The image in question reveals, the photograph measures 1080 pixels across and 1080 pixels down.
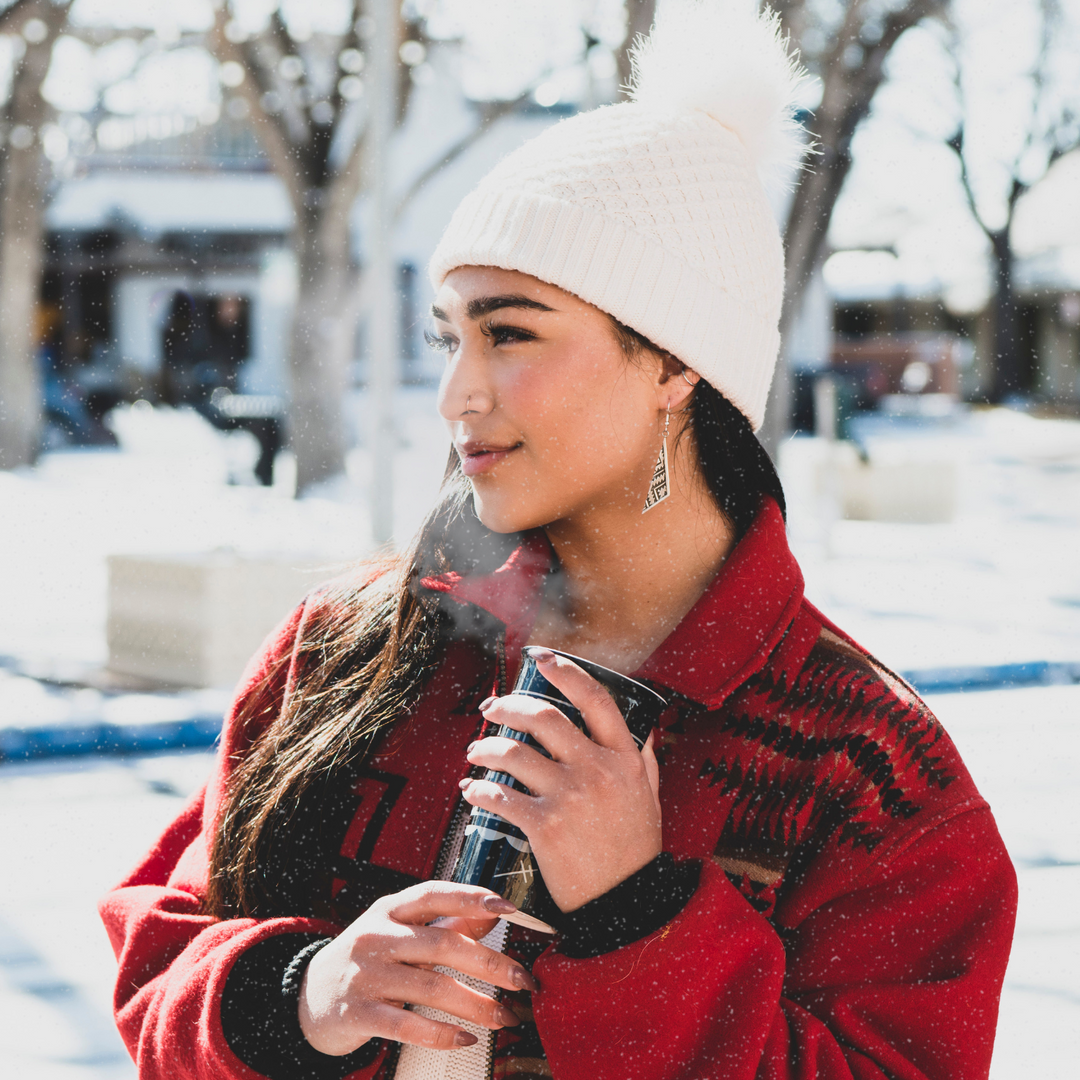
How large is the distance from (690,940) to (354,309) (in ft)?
50.7

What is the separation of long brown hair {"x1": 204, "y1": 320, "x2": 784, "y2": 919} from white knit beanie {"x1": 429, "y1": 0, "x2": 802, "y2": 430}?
0.07 metres

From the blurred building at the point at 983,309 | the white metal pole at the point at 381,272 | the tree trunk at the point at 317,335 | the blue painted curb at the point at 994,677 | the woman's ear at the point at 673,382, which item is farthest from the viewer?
the blurred building at the point at 983,309

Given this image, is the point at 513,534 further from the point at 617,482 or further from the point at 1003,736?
the point at 1003,736

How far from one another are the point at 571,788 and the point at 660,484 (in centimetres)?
67

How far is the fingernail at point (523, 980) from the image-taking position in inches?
52.0

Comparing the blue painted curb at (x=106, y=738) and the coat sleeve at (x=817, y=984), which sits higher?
the coat sleeve at (x=817, y=984)

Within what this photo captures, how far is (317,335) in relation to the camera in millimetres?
15539

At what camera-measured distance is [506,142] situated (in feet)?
102

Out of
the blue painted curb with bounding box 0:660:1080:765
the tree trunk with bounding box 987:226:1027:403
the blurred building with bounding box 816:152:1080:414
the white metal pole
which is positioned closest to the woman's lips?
the blue painted curb with bounding box 0:660:1080:765

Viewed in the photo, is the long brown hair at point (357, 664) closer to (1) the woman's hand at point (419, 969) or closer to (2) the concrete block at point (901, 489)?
(1) the woman's hand at point (419, 969)

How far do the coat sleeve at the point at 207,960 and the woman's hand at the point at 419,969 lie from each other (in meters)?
0.14

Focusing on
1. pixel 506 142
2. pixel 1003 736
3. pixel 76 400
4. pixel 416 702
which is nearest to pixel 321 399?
pixel 1003 736

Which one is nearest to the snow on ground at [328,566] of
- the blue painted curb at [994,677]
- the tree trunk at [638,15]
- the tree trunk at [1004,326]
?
the blue painted curb at [994,677]

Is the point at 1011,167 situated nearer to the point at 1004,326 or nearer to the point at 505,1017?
the point at 1004,326
